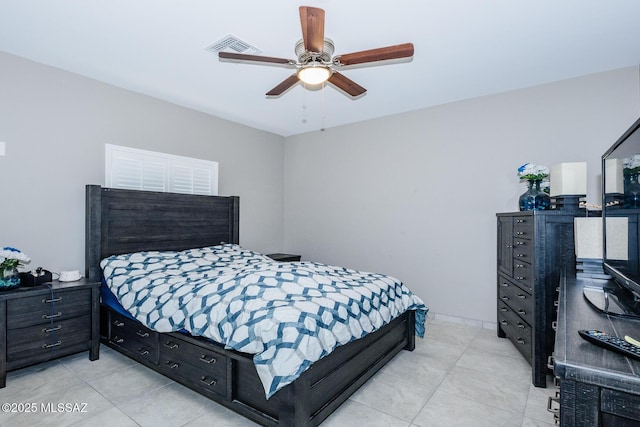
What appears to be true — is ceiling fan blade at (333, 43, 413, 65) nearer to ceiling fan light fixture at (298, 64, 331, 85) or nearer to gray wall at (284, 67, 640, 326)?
ceiling fan light fixture at (298, 64, 331, 85)

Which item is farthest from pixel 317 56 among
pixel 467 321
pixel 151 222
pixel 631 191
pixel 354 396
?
pixel 467 321

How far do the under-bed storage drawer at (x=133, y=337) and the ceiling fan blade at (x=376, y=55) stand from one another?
245cm

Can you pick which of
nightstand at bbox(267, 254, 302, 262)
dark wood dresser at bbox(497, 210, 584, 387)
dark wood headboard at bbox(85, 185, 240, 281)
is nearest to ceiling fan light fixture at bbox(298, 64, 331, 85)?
dark wood dresser at bbox(497, 210, 584, 387)

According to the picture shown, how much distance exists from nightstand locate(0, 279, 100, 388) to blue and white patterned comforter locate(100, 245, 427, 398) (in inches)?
9.9

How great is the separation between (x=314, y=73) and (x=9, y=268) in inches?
109

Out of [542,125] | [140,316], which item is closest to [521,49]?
[542,125]

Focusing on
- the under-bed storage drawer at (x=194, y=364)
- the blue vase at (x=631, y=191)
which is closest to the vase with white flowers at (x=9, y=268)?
the under-bed storage drawer at (x=194, y=364)

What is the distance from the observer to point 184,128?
4094mm

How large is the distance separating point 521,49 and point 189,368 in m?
3.58

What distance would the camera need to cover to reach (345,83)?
2623mm

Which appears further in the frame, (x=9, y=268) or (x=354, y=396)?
(x=9, y=268)

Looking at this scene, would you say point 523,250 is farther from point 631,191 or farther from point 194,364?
point 194,364

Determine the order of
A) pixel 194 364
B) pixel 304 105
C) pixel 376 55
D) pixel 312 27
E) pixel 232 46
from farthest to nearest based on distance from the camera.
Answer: pixel 304 105 → pixel 232 46 → pixel 194 364 → pixel 376 55 → pixel 312 27

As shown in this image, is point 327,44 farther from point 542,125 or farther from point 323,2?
point 542,125
